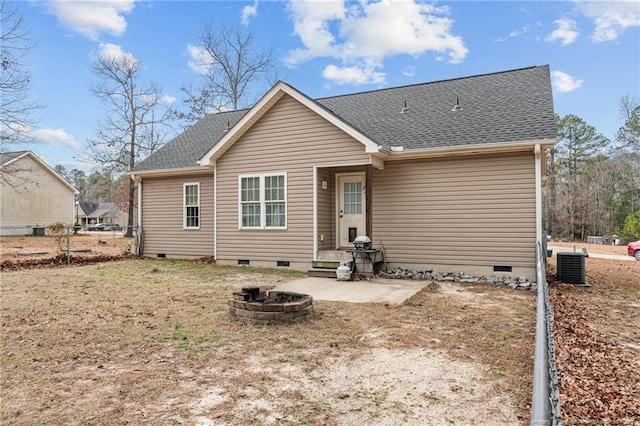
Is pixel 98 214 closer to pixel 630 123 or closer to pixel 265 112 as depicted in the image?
pixel 265 112

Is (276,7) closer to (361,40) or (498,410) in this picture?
(361,40)

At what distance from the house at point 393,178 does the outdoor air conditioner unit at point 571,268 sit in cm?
103

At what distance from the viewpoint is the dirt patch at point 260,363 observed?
2922 millimetres

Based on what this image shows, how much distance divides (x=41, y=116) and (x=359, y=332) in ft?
Answer: 59.1

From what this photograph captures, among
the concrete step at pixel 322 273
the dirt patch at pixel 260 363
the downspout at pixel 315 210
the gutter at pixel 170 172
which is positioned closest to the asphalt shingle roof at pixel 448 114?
the gutter at pixel 170 172

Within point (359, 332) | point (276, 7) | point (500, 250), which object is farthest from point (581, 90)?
point (359, 332)

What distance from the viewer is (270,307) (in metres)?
5.33

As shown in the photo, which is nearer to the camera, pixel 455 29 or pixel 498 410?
pixel 498 410

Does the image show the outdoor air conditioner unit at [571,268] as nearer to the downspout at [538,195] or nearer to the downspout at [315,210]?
the downspout at [538,195]

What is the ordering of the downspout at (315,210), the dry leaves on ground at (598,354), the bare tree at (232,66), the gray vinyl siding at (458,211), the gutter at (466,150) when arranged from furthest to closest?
the bare tree at (232,66) → the downspout at (315,210) → the gray vinyl siding at (458,211) → the gutter at (466,150) → the dry leaves on ground at (598,354)

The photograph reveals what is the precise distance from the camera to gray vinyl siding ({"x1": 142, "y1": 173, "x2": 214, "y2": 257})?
13047 millimetres

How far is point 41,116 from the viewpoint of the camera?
55.3ft

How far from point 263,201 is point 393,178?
3.65 m

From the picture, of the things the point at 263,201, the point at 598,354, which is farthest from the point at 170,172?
the point at 598,354
